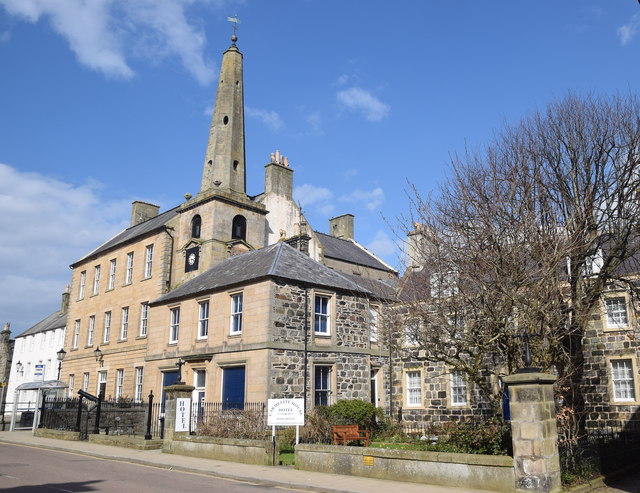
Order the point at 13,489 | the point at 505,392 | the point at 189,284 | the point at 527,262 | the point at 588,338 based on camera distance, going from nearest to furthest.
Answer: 1. the point at 13,489
2. the point at 505,392
3. the point at 527,262
4. the point at 588,338
5. the point at 189,284

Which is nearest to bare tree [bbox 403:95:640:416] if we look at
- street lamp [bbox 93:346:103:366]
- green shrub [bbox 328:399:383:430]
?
green shrub [bbox 328:399:383:430]

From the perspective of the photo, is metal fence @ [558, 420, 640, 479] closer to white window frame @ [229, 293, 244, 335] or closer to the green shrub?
the green shrub

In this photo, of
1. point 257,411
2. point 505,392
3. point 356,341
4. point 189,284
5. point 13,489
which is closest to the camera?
point 13,489

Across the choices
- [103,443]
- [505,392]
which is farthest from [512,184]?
[103,443]

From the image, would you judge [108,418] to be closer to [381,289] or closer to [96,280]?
[381,289]

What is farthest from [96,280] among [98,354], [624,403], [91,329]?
[624,403]

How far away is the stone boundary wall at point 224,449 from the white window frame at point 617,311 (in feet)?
44.0

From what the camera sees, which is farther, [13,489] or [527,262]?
[527,262]

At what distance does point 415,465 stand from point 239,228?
24.6 metres

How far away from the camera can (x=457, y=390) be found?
77.8 feet

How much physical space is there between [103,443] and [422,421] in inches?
518

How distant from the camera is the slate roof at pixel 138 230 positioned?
36.6 meters

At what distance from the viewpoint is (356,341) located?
25797mm

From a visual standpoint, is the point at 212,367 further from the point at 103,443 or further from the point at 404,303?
the point at 404,303
